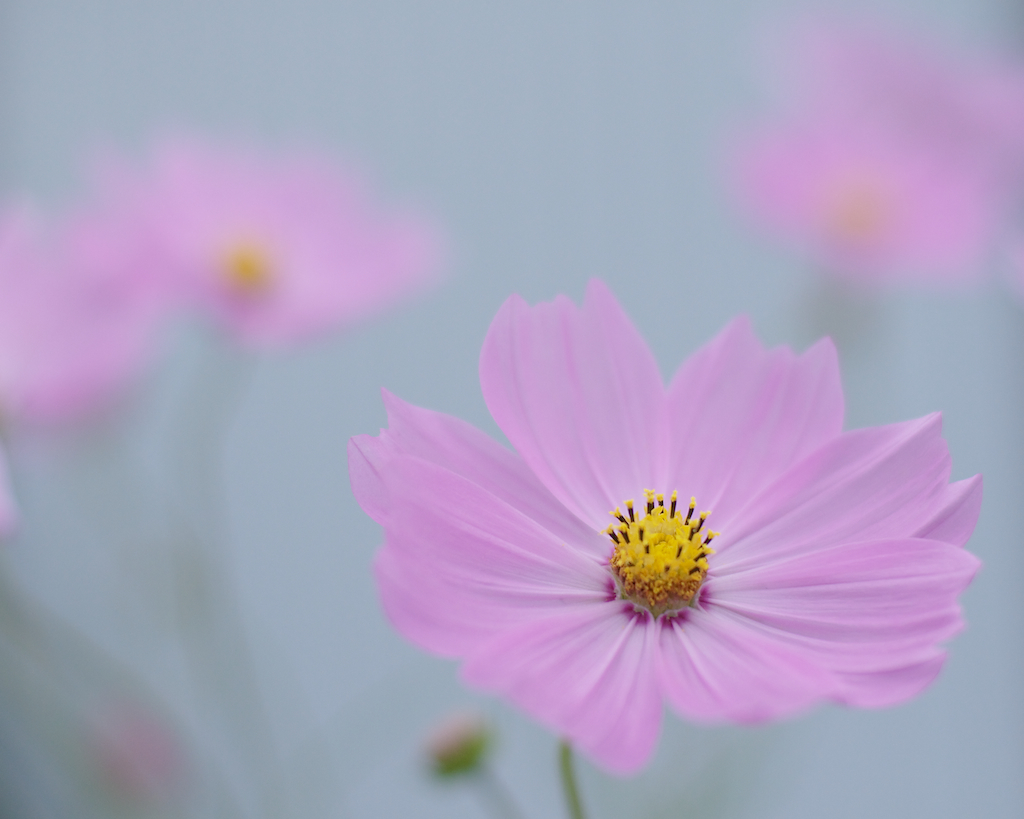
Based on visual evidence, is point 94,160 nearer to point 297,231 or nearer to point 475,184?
point 297,231

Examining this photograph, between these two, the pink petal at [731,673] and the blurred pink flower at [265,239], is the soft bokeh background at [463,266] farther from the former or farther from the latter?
the pink petal at [731,673]

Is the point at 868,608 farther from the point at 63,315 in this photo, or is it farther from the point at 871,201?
the point at 871,201

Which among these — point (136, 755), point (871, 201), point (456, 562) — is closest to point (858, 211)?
point (871, 201)

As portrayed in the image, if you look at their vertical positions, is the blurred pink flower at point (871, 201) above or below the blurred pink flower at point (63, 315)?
above

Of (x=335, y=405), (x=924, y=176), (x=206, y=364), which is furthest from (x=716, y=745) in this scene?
(x=206, y=364)

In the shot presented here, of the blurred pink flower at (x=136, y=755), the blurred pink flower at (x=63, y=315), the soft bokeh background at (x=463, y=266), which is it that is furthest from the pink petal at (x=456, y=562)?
the soft bokeh background at (x=463, y=266)

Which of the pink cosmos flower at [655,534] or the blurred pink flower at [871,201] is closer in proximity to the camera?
the pink cosmos flower at [655,534]
